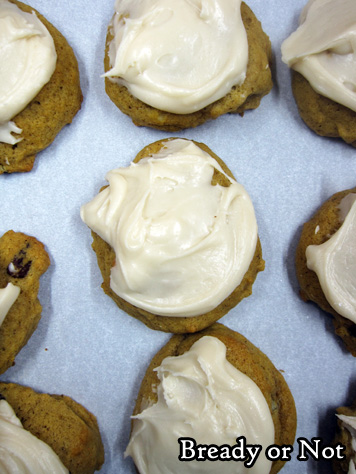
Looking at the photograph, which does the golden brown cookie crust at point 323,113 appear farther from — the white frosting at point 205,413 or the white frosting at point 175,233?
the white frosting at point 205,413

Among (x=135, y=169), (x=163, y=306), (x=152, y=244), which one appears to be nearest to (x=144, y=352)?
(x=163, y=306)

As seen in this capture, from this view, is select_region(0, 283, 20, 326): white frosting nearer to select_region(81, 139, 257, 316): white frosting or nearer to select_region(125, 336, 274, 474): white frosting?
select_region(81, 139, 257, 316): white frosting

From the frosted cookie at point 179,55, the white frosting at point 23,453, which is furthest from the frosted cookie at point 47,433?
the frosted cookie at point 179,55

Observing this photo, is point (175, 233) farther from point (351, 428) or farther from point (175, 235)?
point (351, 428)

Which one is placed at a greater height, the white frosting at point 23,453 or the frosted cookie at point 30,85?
the frosted cookie at point 30,85

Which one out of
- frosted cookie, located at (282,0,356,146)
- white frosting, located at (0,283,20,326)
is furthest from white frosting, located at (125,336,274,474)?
frosted cookie, located at (282,0,356,146)
